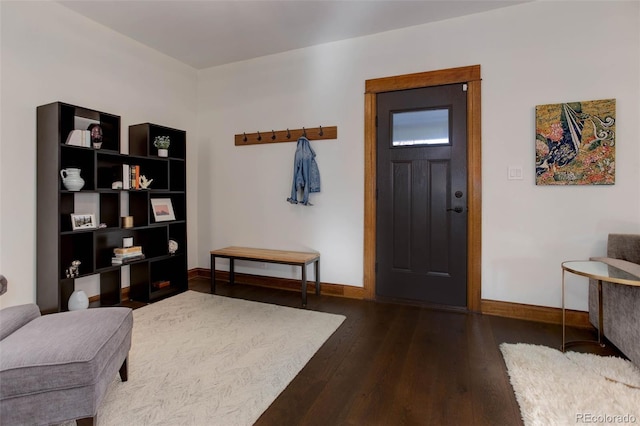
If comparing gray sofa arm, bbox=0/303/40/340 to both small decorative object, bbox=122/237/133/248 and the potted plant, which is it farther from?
the potted plant

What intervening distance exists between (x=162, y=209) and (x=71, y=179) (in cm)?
103

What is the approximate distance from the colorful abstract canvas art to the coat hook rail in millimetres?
1934

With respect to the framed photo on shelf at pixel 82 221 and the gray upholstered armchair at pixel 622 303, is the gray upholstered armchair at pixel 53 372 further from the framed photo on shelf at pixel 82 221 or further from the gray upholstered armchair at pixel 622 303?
the gray upholstered armchair at pixel 622 303

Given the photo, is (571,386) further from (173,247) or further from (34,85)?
→ (34,85)

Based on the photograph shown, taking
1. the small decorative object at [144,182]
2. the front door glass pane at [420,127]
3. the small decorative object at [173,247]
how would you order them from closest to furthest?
1. the front door glass pane at [420,127]
2. the small decorative object at [144,182]
3. the small decorative object at [173,247]

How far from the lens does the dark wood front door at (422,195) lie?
300 cm

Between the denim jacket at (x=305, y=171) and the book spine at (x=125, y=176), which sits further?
the denim jacket at (x=305, y=171)

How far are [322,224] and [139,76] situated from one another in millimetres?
2640

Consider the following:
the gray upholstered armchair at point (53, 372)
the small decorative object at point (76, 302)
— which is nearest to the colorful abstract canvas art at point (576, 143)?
the gray upholstered armchair at point (53, 372)

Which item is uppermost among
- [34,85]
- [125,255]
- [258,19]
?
[258,19]

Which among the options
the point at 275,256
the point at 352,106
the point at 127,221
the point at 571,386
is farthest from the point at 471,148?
the point at 127,221


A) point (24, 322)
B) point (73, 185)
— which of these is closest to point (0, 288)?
point (24, 322)

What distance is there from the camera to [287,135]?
3682mm

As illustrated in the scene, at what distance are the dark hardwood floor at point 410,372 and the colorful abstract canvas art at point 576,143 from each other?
1.28 metres
